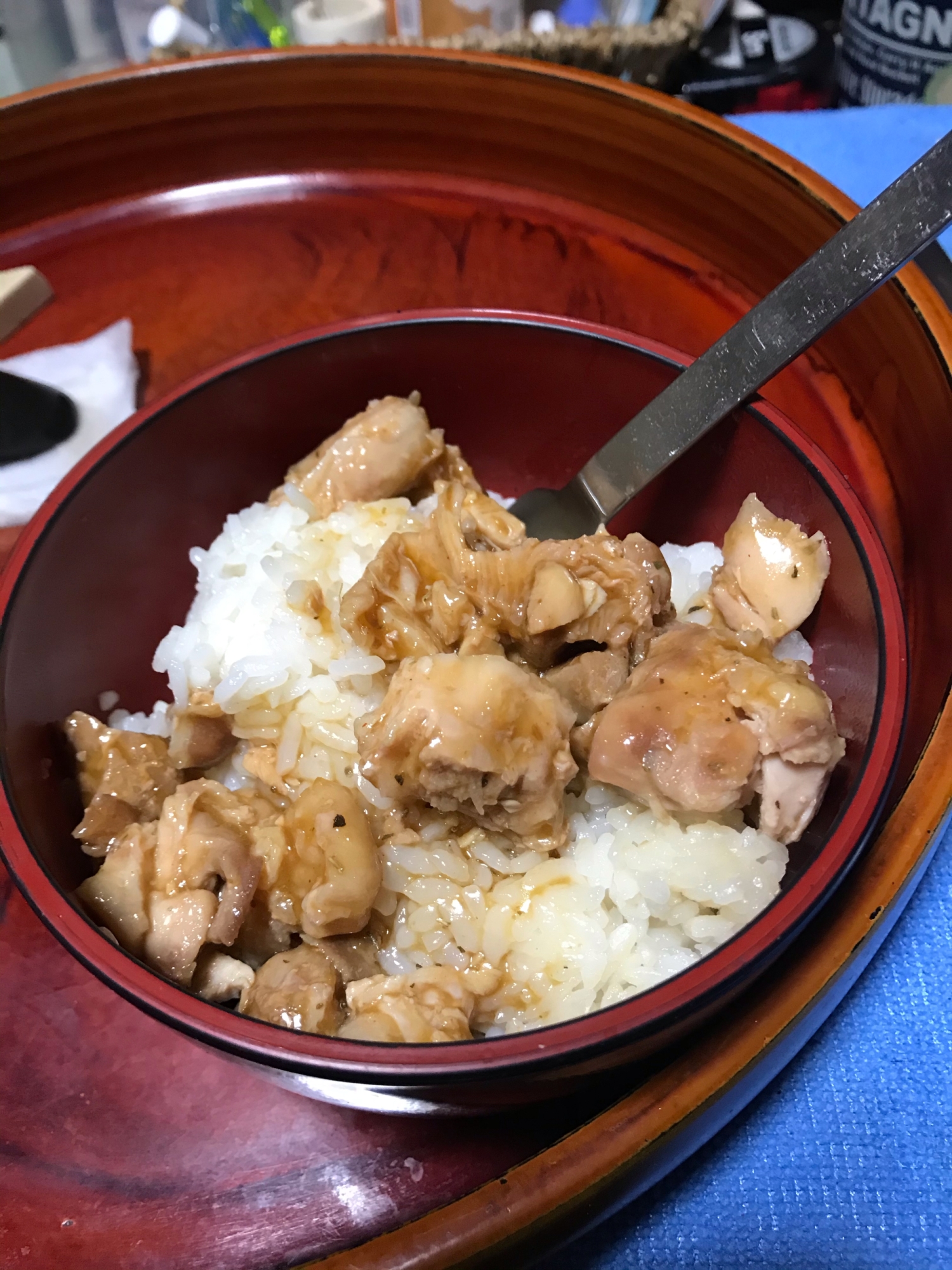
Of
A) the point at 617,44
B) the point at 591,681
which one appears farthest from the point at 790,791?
the point at 617,44

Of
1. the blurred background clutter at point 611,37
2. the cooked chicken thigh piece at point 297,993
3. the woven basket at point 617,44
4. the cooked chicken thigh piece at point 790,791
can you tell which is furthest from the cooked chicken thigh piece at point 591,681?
the woven basket at point 617,44

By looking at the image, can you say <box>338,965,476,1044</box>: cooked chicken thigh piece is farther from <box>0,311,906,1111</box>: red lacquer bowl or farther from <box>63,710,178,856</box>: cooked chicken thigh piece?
<box>63,710,178,856</box>: cooked chicken thigh piece

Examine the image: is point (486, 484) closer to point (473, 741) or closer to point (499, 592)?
point (499, 592)

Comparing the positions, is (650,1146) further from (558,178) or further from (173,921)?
(558,178)

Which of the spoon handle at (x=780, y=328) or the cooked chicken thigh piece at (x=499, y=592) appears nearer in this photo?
the spoon handle at (x=780, y=328)

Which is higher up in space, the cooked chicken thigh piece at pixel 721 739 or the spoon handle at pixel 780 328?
the spoon handle at pixel 780 328

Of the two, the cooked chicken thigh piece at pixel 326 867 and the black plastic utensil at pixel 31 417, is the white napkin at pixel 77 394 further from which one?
the cooked chicken thigh piece at pixel 326 867
